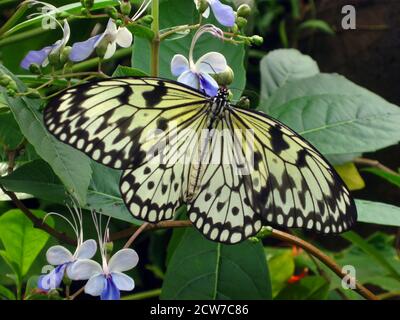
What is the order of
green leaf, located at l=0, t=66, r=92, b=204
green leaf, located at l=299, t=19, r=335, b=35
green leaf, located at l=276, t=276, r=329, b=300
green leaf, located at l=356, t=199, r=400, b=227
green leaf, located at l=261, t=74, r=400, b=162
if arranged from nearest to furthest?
green leaf, located at l=0, t=66, r=92, b=204 < green leaf, located at l=356, t=199, r=400, b=227 < green leaf, located at l=261, t=74, r=400, b=162 < green leaf, located at l=276, t=276, r=329, b=300 < green leaf, located at l=299, t=19, r=335, b=35

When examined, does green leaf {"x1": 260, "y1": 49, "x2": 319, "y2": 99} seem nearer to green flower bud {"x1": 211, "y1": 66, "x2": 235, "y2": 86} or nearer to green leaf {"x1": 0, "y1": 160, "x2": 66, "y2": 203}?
green flower bud {"x1": 211, "y1": 66, "x2": 235, "y2": 86}

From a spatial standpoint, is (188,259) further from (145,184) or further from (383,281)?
(383,281)

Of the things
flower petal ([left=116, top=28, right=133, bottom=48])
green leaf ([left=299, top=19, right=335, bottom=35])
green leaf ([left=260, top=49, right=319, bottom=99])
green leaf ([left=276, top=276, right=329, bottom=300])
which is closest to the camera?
flower petal ([left=116, top=28, right=133, bottom=48])

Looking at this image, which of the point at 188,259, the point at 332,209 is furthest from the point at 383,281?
the point at 332,209

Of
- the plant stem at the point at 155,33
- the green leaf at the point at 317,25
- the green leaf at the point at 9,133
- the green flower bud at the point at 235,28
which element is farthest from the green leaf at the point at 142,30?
the green leaf at the point at 317,25

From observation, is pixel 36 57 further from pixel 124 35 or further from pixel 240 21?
pixel 240 21

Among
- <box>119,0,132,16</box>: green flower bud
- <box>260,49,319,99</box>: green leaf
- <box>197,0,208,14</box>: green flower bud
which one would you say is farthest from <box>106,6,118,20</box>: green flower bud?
<box>260,49,319,99</box>: green leaf

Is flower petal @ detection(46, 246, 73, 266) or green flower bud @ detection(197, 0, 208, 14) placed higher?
green flower bud @ detection(197, 0, 208, 14)
